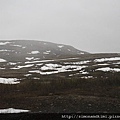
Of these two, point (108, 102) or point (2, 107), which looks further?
point (108, 102)

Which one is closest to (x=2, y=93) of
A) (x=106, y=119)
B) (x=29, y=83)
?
(x=29, y=83)

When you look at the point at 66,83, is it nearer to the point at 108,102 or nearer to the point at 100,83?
the point at 100,83

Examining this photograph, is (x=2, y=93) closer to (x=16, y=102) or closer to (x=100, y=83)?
(x=16, y=102)

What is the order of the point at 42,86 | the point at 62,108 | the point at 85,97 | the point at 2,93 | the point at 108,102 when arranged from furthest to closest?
the point at 42,86 → the point at 2,93 → the point at 85,97 → the point at 108,102 → the point at 62,108

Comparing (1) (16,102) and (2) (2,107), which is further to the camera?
(1) (16,102)

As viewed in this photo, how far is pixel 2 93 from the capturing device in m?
27.5

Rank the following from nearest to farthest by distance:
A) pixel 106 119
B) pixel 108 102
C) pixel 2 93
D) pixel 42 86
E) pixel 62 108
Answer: pixel 106 119, pixel 62 108, pixel 108 102, pixel 2 93, pixel 42 86

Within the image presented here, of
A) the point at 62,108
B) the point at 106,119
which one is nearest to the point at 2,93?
the point at 62,108

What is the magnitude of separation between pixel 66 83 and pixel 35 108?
12.9m

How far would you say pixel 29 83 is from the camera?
1268 inches

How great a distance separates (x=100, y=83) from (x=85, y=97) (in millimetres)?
8008

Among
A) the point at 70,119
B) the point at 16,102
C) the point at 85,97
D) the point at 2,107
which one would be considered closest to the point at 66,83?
the point at 85,97

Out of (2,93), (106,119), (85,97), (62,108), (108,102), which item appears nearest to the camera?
(106,119)

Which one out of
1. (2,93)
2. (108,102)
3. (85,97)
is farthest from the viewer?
(2,93)
